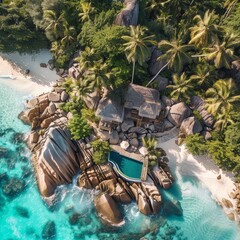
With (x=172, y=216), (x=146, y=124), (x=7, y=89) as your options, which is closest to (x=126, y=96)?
(x=146, y=124)

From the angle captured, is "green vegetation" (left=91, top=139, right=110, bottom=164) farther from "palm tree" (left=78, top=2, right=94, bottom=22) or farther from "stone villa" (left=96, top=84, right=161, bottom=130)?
"palm tree" (left=78, top=2, right=94, bottom=22)

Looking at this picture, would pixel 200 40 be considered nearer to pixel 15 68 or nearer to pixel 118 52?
pixel 118 52

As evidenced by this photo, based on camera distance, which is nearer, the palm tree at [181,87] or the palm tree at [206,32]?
the palm tree at [206,32]

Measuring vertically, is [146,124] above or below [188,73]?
below

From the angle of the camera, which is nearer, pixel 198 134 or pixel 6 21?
pixel 198 134

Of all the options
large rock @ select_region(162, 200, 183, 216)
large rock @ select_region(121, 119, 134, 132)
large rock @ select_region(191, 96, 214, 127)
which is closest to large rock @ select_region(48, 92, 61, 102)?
large rock @ select_region(121, 119, 134, 132)

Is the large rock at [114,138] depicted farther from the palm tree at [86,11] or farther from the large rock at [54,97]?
the palm tree at [86,11]

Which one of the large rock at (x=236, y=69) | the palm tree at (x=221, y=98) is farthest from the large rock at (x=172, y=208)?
the large rock at (x=236, y=69)

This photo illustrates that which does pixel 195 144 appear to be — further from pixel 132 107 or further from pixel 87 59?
pixel 87 59
